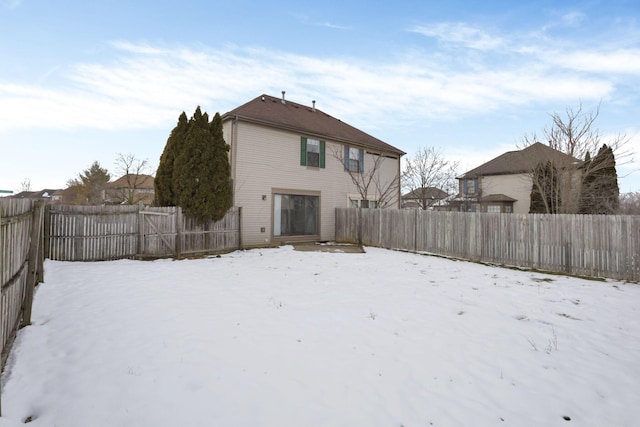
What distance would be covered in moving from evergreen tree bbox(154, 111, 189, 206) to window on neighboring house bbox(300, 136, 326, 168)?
18.6 feet

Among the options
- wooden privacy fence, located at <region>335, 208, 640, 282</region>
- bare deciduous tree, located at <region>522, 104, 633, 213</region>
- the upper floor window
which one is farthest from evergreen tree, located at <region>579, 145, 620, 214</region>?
the upper floor window

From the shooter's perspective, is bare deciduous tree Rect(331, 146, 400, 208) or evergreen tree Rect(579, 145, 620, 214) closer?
bare deciduous tree Rect(331, 146, 400, 208)

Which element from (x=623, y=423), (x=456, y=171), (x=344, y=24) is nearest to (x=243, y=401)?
(x=623, y=423)

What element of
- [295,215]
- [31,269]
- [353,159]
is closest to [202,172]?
[295,215]

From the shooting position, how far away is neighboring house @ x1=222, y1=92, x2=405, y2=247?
14.0 m

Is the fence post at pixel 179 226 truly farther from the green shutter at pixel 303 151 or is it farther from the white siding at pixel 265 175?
the green shutter at pixel 303 151

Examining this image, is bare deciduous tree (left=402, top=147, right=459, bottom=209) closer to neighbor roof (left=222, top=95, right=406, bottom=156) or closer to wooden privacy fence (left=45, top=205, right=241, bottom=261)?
neighbor roof (left=222, top=95, right=406, bottom=156)

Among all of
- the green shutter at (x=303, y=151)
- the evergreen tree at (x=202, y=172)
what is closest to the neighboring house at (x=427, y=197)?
the green shutter at (x=303, y=151)

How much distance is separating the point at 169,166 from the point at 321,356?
1081cm

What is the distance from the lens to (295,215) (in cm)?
1578

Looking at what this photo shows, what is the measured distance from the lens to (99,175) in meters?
40.4

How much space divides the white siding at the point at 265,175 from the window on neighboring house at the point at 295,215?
0.32 metres

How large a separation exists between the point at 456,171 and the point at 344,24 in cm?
2461

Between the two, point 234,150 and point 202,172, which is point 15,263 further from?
point 234,150
